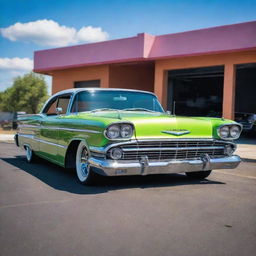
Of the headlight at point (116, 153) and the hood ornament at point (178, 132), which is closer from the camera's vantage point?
the headlight at point (116, 153)

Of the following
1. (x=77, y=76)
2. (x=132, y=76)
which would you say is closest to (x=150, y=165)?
(x=132, y=76)

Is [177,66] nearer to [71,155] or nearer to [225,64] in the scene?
[225,64]

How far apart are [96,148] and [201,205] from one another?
1530 mm

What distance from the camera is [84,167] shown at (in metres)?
5.57

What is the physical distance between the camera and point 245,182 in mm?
5996

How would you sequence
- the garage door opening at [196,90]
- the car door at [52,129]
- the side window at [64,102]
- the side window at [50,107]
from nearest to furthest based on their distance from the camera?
the car door at [52,129]
the side window at [64,102]
the side window at [50,107]
the garage door opening at [196,90]

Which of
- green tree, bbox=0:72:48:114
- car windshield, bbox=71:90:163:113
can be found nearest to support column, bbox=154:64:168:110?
car windshield, bbox=71:90:163:113

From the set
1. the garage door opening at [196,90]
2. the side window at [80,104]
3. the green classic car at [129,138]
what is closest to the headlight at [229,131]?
the green classic car at [129,138]

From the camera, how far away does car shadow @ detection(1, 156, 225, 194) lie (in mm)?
5262

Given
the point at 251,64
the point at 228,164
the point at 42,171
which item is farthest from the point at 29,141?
the point at 251,64

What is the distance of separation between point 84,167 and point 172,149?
1.32 m

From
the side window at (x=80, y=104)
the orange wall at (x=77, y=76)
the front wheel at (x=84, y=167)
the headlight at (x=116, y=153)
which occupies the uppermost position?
the orange wall at (x=77, y=76)

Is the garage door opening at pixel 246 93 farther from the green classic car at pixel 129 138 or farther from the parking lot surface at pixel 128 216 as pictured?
the parking lot surface at pixel 128 216

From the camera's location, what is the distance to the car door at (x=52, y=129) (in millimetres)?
6408
